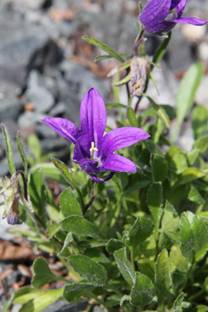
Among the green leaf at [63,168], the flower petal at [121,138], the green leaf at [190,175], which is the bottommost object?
the green leaf at [190,175]

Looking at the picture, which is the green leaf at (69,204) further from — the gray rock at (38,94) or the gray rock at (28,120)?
the gray rock at (38,94)

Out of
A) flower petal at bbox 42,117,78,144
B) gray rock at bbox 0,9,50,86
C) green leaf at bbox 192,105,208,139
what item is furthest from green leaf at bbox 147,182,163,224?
gray rock at bbox 0,9,50,86

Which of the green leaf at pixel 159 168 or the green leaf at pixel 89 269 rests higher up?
the green leaf at pixel 159 168

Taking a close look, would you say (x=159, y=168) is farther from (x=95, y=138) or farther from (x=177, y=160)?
(x=95, y=138)

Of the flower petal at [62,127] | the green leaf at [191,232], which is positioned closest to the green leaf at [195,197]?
the green leaf at [191,232]

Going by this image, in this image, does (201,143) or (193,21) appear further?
(201,143)

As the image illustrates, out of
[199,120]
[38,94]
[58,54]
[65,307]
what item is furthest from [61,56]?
[65,307]

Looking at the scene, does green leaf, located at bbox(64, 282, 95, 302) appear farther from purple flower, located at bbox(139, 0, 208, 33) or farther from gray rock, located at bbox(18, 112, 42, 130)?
gray rock, located at bbox(18, 112, 42, 130)
